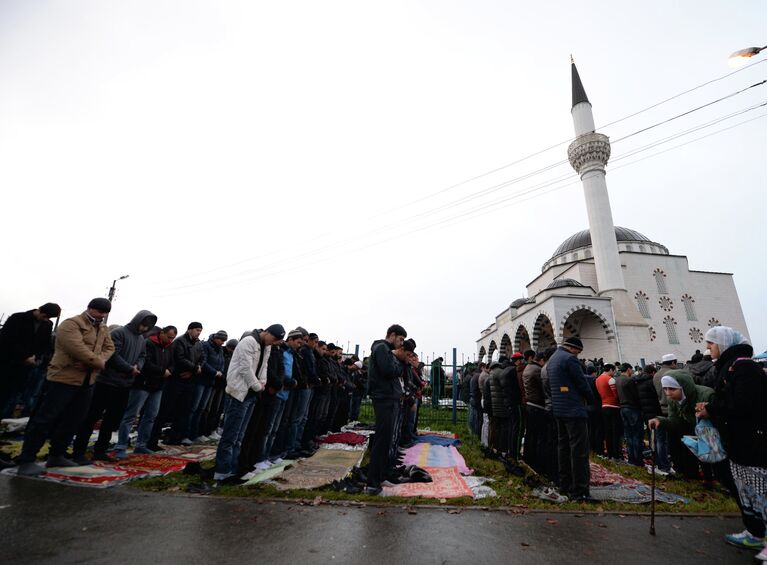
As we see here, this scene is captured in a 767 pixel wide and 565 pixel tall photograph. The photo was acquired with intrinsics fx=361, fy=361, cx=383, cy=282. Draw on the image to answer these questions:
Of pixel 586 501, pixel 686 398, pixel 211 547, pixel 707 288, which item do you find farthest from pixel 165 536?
pixel 707 288

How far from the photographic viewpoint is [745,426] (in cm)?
314

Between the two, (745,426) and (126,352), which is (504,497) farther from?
(126,352)

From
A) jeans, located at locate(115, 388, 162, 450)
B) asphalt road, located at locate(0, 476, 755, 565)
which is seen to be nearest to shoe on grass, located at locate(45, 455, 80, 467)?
asphalt road, located at locate(0, 476, 755, 565)

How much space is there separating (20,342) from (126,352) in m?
1.21

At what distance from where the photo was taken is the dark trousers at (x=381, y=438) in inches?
180

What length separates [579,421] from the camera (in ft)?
15.7

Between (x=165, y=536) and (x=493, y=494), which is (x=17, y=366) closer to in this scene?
(x=165, y=536)

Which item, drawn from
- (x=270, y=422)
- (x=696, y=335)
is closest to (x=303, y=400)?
(x=270, y=422)

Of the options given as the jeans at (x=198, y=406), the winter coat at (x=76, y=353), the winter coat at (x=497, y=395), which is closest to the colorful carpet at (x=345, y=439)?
the jeans at (x=198, y=406)

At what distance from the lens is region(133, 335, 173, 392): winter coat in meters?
5.91

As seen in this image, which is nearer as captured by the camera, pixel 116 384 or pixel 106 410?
pixel 116 384

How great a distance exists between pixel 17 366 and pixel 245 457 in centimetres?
328

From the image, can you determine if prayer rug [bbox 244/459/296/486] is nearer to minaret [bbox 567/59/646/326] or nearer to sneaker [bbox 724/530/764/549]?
sneaker [bbox 724/530/764/549]

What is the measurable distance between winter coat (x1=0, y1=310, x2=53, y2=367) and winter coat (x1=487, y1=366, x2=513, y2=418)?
7.42 metres
